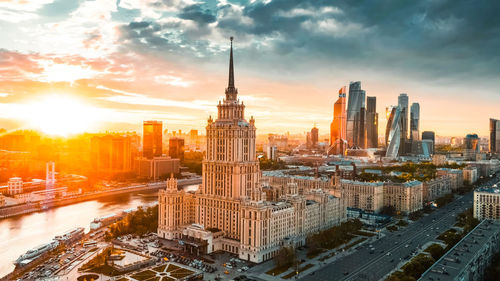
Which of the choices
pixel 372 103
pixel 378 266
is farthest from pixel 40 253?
pixel 372 103

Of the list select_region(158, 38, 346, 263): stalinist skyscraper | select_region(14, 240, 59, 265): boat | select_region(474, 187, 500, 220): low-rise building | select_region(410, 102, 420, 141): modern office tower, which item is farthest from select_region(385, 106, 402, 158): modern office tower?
select_region(14, 240, 59, 265): boat

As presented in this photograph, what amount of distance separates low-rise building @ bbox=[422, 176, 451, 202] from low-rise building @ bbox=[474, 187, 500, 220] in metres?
17.8

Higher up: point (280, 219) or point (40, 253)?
point (280, 219)

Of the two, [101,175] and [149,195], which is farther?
[101,175]

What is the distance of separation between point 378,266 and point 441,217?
29271 mm

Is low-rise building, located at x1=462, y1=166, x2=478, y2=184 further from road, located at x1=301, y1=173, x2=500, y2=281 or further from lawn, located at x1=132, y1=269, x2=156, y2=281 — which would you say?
lawn, located at x1=132, y1=269, x2=156, y2=281

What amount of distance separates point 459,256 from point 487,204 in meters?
27.5

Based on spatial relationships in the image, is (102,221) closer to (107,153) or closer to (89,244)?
(89,244)

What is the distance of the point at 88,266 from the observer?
40500 mm

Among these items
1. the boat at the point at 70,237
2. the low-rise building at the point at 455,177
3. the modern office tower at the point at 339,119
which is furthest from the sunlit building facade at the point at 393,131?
the boat at the point at 70,237

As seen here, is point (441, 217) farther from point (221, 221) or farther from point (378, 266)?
point (221, 221)

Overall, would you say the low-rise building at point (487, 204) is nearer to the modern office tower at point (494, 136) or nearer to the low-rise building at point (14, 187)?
the low-rise building at point (14, 187)

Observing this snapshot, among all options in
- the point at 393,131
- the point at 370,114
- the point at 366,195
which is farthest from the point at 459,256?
the point at 370,114

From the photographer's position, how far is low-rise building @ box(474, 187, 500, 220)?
57594 mm
